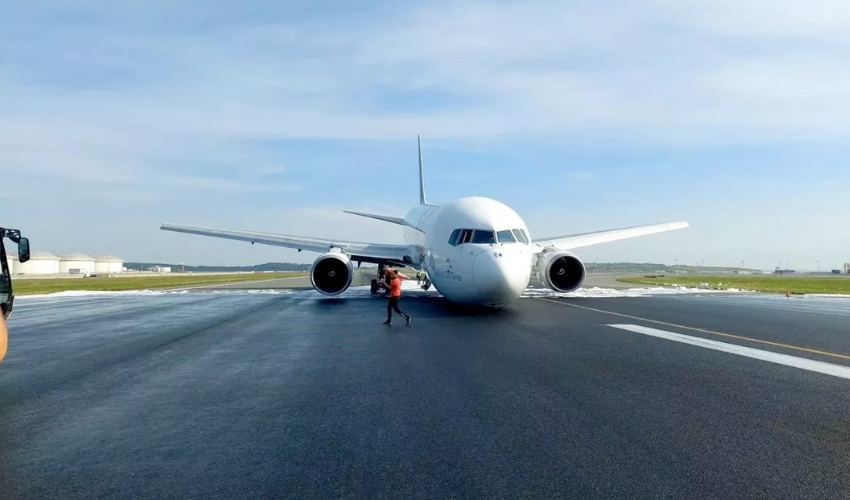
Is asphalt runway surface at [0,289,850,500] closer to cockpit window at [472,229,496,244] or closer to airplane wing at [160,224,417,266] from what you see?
cockpit window at [472,229,496,244]

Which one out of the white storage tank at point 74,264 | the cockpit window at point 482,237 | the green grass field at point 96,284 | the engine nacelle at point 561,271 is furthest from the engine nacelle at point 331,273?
the white storage tank at point 74,264

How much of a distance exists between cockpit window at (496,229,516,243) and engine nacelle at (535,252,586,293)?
20.5ft

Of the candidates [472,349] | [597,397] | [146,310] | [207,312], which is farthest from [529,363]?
[146,310]

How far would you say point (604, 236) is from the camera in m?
30.7

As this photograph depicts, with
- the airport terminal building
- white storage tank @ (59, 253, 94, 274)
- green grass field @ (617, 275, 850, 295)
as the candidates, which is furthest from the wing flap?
white storage tank @ (59, 253, 94, 274)

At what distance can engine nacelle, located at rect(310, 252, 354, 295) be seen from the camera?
24406 mm

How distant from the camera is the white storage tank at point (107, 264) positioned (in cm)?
11905

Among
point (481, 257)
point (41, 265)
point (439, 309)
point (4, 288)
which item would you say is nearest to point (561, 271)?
point (439, 309)

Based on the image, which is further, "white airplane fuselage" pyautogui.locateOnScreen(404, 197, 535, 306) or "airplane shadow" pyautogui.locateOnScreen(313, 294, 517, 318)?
"airplane shadow" pyautogui.locateOnScreen(313, 294, 517, 318)

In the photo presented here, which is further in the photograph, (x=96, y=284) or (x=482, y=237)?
(x=96, y=284)

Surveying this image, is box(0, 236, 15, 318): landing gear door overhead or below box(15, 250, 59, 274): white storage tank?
below

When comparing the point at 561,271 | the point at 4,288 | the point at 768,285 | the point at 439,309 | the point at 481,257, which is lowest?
the point at 439,309

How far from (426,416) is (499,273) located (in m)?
10.4

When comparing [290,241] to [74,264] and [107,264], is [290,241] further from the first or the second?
[107,264]
